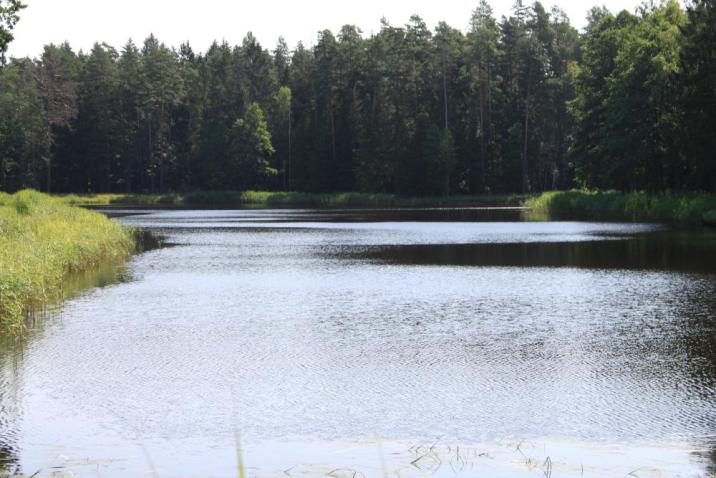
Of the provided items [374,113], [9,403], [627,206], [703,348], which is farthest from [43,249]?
[374,113]

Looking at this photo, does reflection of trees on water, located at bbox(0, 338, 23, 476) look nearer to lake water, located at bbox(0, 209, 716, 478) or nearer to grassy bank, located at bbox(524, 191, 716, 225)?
lake water, located at bbox(0, 209, 716, 478)

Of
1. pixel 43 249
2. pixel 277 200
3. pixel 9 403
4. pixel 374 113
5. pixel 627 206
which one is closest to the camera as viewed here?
pixel 9 403

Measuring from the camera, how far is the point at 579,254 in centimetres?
3309

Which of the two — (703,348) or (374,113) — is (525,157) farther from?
(703,348)

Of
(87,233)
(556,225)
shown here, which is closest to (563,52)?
A: (556,225)

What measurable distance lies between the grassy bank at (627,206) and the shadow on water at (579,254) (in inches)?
426

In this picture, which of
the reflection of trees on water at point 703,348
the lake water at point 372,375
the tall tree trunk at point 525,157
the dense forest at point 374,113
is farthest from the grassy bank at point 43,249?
the tall tree trunk at point 525,157

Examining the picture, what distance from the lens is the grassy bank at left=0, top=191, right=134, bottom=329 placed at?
61.4ft

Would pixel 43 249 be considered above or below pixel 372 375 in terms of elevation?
above

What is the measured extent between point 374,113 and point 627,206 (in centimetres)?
3926

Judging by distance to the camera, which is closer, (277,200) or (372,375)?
(372,375)

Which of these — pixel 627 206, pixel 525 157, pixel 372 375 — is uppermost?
pixel 525 157

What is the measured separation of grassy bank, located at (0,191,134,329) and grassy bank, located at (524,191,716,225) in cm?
2999

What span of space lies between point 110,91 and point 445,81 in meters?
45.2
